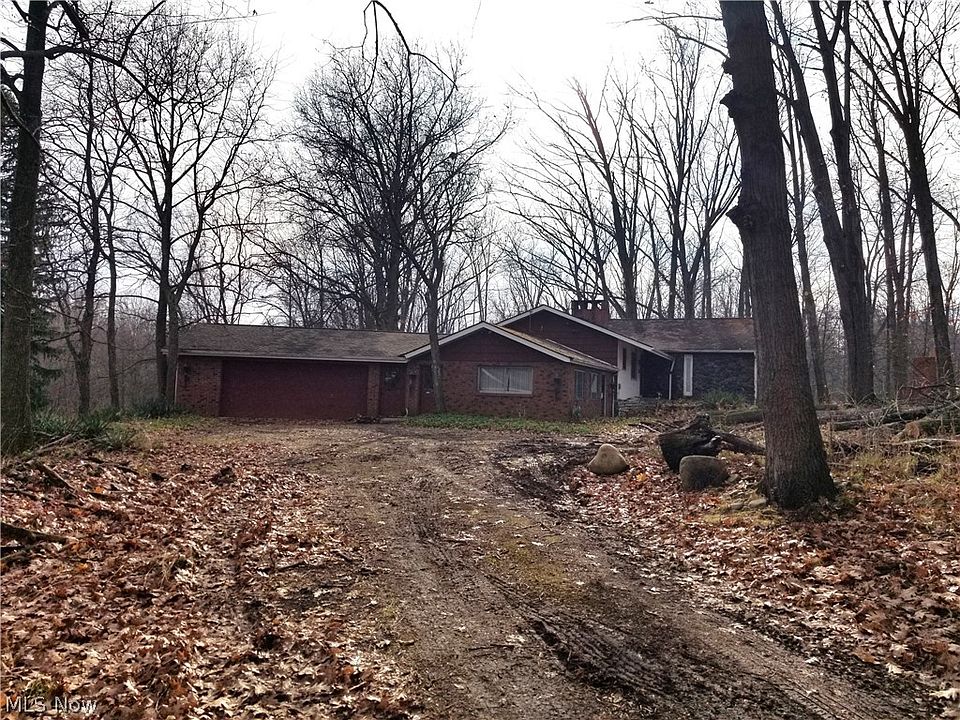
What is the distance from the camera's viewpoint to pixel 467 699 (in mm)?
4109

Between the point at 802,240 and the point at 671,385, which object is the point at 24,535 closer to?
the point at 802,240

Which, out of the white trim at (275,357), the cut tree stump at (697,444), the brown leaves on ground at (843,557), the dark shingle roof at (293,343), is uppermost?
the dark shingle roof at (293,343)

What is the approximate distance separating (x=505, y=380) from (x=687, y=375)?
1225 centimetres

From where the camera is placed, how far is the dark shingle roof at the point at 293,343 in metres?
26.0

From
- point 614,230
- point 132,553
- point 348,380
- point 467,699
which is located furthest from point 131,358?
point 467,699

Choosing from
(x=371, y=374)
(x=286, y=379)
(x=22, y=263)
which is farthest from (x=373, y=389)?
(x=22, y=263)

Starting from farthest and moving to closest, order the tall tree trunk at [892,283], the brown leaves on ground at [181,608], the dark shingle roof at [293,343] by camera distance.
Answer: the dark shingle roof at [293,343], the tall tree trunk at [892,283], the brown leaves on ground at [181,608]

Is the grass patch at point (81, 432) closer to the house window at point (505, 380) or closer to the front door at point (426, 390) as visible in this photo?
the house window at point (505, 380)

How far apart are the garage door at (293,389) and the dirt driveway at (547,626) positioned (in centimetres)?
1644

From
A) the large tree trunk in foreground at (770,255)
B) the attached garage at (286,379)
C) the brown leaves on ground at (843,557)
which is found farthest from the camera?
the attached garage at (286,379)

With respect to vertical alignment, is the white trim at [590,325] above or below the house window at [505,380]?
above

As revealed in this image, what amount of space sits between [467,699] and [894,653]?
2.90 meters

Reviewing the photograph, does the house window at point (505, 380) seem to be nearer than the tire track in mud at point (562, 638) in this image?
No

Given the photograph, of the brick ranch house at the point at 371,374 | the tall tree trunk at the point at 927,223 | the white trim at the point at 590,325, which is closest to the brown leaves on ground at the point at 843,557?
the tall tree trunk at the point at 927,223
